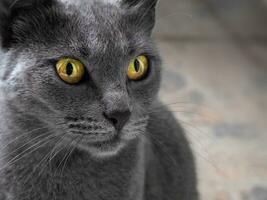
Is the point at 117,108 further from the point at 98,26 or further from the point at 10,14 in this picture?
the point at 10,14

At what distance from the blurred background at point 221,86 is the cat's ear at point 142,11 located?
0.45 meters

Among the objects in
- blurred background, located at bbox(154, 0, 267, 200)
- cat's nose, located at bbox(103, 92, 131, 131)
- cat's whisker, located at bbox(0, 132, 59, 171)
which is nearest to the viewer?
cat's nose, located at bbox(103, 92, 131, 131)

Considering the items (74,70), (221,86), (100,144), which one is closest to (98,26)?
(74,70)

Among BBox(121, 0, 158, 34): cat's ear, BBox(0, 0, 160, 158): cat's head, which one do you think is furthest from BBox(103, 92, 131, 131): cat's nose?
BBox(121, 0, 158, 34): cat's ear

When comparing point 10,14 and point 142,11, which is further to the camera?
point 142,11

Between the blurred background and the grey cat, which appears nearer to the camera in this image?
the grey cat

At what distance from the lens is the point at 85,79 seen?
3.70ft

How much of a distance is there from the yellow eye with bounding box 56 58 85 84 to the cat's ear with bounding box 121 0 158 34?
192 mm

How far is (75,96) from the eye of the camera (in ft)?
3.67

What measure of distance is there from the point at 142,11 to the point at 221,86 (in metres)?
1.14

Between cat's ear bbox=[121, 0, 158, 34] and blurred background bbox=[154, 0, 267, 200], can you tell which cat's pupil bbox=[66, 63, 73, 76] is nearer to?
cat's ear bbox=[121, 0, 158, 34]

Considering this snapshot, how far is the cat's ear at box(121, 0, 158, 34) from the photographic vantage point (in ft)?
4.08

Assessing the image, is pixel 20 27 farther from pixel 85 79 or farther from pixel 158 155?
pixel 158 155

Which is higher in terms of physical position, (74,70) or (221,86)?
(221,86)
